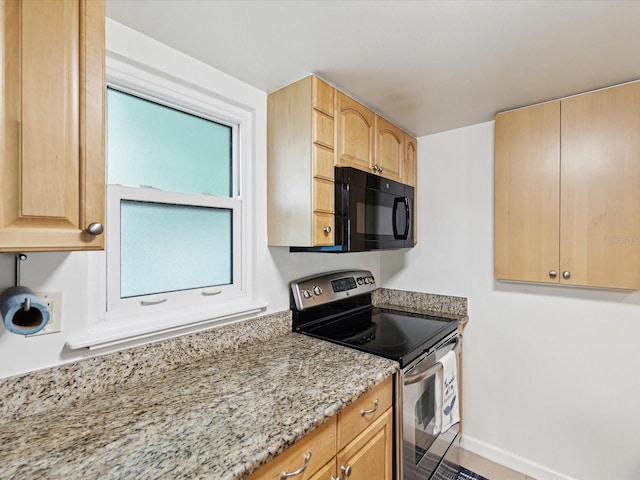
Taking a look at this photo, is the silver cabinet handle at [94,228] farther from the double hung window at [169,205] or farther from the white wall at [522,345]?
the white wall at [522,345]

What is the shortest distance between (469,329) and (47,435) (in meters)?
2.13

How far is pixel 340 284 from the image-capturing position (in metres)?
2.07

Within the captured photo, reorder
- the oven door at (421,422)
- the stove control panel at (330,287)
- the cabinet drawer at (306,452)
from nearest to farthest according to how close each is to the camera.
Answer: the cabinet drawer at (306,452)
the oven door at (421,422)
the stove control panel at (330,287)

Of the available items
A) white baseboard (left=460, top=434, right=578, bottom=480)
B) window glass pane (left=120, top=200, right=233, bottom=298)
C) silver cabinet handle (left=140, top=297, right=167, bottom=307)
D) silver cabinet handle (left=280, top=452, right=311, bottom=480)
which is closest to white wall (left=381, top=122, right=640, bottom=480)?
A: white baseboard (left=460, top=434, right=578, bottom=480)

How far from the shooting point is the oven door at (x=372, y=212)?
5.00 feet

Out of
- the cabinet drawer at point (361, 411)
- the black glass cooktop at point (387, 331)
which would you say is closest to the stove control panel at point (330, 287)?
the black glass cooktop at point (387, 331)

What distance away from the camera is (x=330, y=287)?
199 centimetres

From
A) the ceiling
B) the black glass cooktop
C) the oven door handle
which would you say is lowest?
the oven door handle

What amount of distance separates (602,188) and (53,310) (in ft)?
7.75

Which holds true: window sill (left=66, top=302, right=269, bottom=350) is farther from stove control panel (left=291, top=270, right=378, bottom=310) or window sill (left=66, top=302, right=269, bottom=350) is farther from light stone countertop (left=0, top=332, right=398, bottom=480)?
stove control panel (left=291, top=270, right=378, bottom=310)

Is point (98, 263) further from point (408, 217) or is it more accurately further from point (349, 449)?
point (408, 217)

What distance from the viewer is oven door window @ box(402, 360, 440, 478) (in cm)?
139

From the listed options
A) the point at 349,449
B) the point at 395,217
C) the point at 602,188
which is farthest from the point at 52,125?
the point at 602,188

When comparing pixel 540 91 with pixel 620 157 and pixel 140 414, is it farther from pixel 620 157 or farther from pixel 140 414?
pixel 140 414
